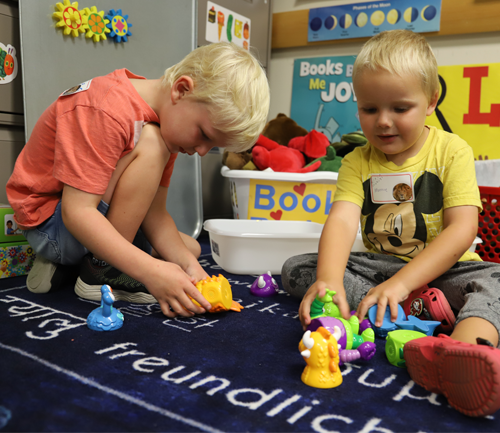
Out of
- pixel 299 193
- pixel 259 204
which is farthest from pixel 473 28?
pixel 259 204

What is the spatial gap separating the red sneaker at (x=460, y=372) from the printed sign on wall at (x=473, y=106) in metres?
1.23

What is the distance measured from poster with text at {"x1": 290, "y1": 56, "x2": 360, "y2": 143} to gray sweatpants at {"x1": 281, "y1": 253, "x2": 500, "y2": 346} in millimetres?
1039

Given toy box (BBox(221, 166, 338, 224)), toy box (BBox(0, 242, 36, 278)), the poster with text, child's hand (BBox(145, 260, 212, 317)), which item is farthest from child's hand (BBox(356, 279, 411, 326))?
the poster with text

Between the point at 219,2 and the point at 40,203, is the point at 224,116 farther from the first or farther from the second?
the point at 219,2

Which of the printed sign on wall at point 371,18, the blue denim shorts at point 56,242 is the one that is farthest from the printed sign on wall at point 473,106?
the blue denim shorts at point 56,242

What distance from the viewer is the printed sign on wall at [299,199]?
137cm

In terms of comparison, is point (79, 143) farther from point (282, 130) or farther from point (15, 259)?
point (282, 130)

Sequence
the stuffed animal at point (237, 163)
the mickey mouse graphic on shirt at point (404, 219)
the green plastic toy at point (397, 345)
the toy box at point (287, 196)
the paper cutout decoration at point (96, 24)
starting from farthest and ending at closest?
the stuffed animal at point (237, 163), the toy box at point (287, 196), the paper cutout decoration at point (96, 24), the mickey mouse graphic on shirt at point (404, 219), the green plastic toy at point (397, 345)

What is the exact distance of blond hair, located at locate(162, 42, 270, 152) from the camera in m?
0.75

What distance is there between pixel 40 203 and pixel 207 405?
579mm

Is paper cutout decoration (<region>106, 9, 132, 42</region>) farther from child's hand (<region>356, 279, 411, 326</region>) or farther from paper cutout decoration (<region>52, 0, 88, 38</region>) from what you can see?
child's hand (<region>356, 279, 411, 326</region>)

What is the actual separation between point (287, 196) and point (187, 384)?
89cm

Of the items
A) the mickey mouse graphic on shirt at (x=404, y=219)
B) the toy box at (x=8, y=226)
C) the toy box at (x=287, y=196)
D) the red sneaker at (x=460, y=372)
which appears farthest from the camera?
the toy box at (x=287, y=196)

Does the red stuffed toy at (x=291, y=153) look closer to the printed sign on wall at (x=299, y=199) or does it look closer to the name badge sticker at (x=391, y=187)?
the printed sign on wall at (x=299, y=199)
